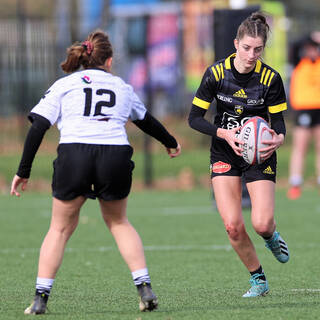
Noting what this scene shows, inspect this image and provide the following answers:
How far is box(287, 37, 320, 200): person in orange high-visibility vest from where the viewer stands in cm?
1451

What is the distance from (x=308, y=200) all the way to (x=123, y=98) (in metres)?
9.61

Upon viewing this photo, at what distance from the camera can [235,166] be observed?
6.84 meters

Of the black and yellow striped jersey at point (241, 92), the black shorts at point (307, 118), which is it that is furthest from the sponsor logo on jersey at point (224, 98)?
the black shorts at point (307, 118)

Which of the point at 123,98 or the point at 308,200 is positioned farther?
the point at 308,200

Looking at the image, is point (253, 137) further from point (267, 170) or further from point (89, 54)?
point (89, 54)

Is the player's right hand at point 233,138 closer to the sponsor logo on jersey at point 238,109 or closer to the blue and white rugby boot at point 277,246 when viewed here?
the sponsor logo on jersey at point 238,109

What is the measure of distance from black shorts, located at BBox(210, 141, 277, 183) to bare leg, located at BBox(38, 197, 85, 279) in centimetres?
133

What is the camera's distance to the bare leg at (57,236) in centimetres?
588

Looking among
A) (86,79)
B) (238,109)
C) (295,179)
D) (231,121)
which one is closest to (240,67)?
(238,109)

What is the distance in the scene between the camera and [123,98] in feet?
19.6

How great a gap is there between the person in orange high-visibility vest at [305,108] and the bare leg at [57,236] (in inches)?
348

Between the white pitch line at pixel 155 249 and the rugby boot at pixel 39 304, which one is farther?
the white pitch line at pixel 155 249

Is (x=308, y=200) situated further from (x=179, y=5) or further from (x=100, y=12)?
(x=100, y=12)

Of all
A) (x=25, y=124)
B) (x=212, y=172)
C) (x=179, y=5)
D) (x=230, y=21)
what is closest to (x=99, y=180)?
(x=212, y=172)
